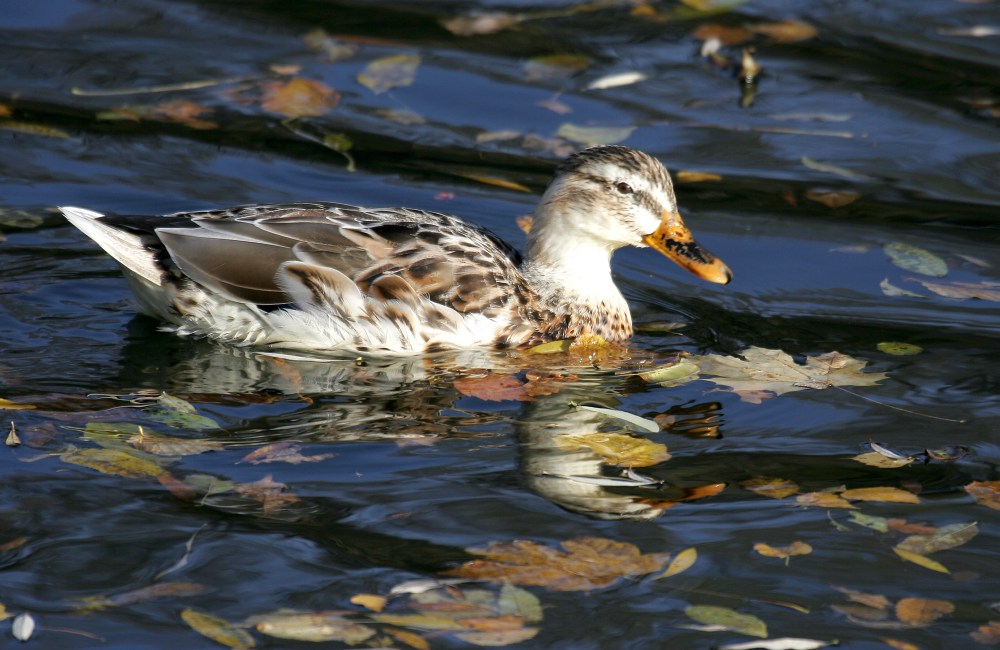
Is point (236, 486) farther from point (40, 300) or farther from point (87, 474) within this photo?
point (40, 300)

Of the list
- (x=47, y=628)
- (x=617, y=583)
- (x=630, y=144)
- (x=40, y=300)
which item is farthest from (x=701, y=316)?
(x=47, y=628)

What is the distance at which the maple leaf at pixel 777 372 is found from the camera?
24.5 ft

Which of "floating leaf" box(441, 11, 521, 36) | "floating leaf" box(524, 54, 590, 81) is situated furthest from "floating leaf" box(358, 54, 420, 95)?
"floating leaf" box(524, 54, 590, 81)

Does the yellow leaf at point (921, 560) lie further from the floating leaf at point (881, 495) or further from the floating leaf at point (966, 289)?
the floating leaf at point (966, 289)

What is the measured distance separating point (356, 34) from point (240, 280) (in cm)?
531

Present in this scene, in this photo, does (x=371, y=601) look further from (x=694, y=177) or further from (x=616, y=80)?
(x=616, y=80)

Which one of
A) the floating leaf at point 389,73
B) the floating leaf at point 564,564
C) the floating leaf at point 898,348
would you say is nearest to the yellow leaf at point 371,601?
the floating leaf at point 564,564

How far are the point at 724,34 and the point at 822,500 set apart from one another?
738cm

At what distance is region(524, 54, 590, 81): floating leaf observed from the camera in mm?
11984

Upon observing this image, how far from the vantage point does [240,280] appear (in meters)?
7.76

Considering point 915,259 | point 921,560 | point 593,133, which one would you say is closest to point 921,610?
point 921,560

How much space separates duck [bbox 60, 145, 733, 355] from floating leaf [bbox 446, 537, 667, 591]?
89.4 inches

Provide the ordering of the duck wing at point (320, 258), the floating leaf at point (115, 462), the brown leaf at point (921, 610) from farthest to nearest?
1. the duck wing at point (320, 258)
2. the floating leaf at point (115, 462)
3. the brown leaf at point (921, 610)

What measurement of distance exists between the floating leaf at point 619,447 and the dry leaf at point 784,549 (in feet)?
2.86
